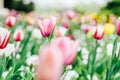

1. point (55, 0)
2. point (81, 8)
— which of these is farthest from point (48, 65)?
point (55, 0)

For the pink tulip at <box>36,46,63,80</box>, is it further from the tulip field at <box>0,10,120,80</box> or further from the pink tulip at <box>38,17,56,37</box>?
the pink tulip at <box>38,17,56,37</box>

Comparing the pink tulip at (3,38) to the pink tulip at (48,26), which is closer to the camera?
the pink tulip at (3,38)

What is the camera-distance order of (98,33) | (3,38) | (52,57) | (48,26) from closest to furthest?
(52,57)
(3,38)
(48,26)
(98,33)

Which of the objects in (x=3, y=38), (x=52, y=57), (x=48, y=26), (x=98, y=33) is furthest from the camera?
(x=98, y=33)

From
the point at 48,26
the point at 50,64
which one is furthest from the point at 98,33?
the point at 50,64

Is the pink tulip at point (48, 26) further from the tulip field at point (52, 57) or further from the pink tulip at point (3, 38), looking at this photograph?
the pink tulip at point (3, 38)

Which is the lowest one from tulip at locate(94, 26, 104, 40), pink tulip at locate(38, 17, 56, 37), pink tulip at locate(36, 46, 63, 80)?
tulip at locate(94, 26, 104, 40)

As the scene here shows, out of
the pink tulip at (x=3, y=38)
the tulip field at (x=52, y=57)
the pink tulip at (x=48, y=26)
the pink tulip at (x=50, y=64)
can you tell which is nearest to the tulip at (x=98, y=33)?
the tulip field at (x=52, y=57)

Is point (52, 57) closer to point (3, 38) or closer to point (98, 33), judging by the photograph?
point (3, 38)

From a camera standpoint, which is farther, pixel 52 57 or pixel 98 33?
pixel 98 33

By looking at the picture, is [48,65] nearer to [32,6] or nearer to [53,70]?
[53,70]

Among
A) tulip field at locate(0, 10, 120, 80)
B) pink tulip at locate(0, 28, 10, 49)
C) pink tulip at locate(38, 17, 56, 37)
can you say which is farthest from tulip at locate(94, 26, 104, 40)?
pink tulip at locate(0, 28, 10, 49)

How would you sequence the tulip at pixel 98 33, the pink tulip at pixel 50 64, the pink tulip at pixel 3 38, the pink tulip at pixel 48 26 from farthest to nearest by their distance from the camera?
1. the tulip at pixel 98 33
2. the pink tulip at pixel 48 26
3. the pink tulip at pixel 3 38
4. the pink tulip at pixel 50 64

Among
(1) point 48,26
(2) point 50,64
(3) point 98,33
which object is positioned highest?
(2) point 50,64
